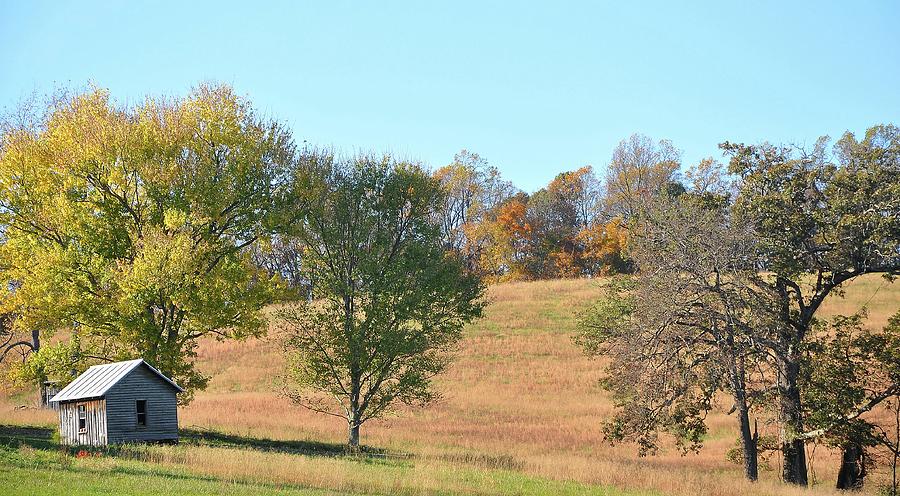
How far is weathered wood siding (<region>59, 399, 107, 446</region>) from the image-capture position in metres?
29.9

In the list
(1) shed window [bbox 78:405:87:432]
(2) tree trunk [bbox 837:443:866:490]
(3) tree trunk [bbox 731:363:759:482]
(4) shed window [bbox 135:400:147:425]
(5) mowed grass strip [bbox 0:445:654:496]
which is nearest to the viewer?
(5) mowed grass strip [bbox 0:445:654:496]

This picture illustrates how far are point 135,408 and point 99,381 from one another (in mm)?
1702

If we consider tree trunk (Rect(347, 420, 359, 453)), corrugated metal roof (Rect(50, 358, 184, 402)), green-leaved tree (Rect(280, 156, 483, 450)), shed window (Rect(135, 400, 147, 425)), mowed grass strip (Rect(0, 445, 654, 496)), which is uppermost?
green-leaved tree (Rect(280, 156, 483, 450))

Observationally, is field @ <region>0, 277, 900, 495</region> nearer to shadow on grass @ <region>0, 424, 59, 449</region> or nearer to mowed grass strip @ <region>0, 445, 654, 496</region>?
mowed grass strip @ <region>0, 445, 654, 496</region>

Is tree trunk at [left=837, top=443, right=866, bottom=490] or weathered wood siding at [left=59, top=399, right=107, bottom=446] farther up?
weathered wood siding at [left=59, top=399, right=107, bottom=446]

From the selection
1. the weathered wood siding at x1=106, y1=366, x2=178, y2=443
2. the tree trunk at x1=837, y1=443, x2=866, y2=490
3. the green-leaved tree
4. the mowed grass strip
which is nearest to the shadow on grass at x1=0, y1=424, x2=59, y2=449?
the weathered wood siding at x1=106, y1=366, x2=178, y2=443

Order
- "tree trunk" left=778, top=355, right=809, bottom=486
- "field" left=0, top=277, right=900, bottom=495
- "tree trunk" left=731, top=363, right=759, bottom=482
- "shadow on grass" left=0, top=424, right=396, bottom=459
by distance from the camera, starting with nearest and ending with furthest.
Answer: "field" left=0, top=277, right=900, bottom=495 < "tree trunk" left=731, top=363, right=759, bottom=482 < "tree trunk" left=778, top=355, right=809, bottom=486 < "shadow on grass" left=0, top=424, right=396, bottom=459

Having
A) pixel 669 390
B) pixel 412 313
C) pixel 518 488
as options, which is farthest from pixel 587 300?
pixel 518 488

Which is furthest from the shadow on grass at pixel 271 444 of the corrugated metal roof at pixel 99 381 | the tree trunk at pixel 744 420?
the tree trunk at pixel 744 420

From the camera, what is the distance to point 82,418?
31109mm

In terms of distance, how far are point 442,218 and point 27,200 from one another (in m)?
65.7

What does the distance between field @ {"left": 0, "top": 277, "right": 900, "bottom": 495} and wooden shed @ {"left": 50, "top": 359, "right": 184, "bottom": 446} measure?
5.25 ft

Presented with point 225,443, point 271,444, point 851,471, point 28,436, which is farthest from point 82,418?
point 851,471

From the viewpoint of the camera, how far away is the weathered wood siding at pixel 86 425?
2991 centimetres
